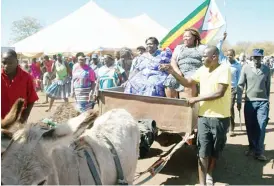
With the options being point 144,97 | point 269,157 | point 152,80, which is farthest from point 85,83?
point 269,157

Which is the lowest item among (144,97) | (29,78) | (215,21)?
(144,97)

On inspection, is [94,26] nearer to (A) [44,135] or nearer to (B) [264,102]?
(B) [264,102]

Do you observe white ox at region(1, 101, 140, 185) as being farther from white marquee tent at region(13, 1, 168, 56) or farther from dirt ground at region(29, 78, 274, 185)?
white marquee tent at region(13, 1, 168, 56)

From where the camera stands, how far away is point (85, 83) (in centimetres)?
791

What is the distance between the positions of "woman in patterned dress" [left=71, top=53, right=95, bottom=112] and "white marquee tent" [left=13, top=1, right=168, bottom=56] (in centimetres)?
1042

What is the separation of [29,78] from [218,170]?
12.3 feet

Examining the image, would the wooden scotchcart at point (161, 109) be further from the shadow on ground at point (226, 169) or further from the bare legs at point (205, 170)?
the shadow on ground at point (226, 169)

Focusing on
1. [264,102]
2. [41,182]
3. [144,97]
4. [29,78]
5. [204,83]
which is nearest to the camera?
[41,182]

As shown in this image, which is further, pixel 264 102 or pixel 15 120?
pixel 264 102

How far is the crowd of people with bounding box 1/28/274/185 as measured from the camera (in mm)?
3945

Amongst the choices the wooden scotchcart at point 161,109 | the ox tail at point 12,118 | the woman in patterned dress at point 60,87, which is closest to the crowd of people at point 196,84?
the wooden scotchcart at point 161,109

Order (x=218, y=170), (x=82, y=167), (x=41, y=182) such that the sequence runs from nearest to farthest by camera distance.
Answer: (x=41, y=182), (x=82, y=167), (x=218, y=170)

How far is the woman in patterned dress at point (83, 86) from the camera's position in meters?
7.90

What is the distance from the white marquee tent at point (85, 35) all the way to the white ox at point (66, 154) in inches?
594
